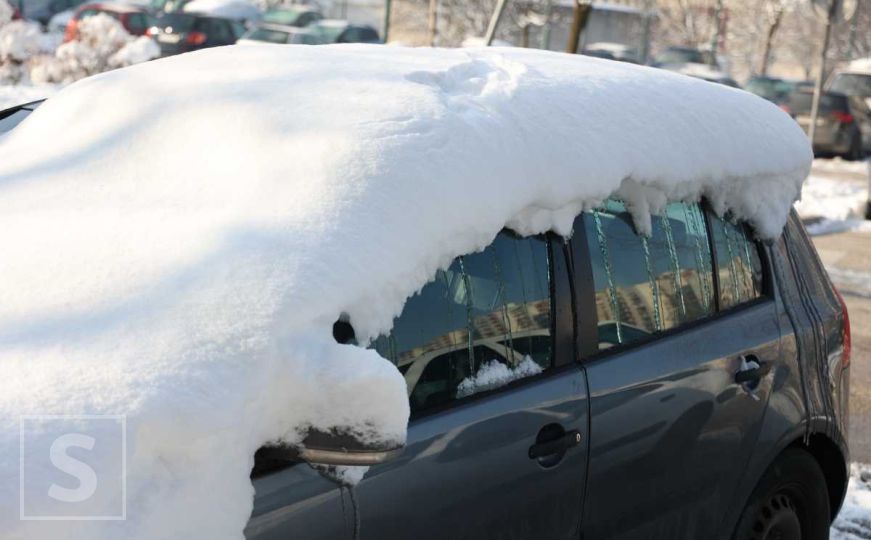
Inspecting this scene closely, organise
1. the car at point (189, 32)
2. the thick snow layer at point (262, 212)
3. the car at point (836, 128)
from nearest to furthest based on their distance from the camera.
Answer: the thick snow layer at point (262, 212), the car at point (836, 128), the car at point (189, 32)

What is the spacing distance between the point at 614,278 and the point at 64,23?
32258 mm

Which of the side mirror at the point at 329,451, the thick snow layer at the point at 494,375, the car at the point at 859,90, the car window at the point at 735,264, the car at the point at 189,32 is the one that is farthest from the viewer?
the car at the point at 189,32

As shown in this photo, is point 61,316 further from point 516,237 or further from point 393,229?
point 516,237

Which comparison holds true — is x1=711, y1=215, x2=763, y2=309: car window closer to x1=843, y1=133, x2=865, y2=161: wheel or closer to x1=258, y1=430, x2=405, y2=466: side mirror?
x1=258, y1=430, x2=405, y2=466: side mirror

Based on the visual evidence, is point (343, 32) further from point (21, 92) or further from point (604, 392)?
point (604, 392)

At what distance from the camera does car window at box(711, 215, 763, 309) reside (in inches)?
146

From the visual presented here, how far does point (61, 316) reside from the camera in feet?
7.38

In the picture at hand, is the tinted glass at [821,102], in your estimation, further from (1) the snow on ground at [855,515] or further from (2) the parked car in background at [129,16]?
(1) the snow on ground at [855,515]

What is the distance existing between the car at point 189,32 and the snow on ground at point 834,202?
13.0 metres

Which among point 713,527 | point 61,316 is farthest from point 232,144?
point 713,527

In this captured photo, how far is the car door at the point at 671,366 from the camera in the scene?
3.14 m

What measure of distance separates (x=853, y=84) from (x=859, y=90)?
0.33m

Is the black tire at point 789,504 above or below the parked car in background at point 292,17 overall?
above

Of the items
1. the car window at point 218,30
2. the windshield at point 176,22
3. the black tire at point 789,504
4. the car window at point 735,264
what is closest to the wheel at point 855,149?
the car window at point 218,30
